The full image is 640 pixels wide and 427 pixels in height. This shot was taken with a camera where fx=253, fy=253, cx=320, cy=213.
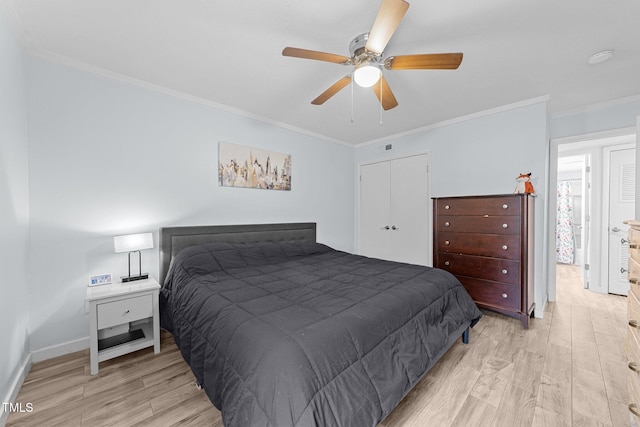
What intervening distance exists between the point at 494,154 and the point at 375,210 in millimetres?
1944

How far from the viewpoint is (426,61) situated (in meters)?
1.71

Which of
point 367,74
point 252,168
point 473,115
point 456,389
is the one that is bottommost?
point 456,389

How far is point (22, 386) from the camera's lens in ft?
5.82

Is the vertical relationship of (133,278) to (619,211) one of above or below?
below

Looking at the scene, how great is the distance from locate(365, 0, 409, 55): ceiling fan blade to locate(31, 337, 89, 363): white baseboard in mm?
3331

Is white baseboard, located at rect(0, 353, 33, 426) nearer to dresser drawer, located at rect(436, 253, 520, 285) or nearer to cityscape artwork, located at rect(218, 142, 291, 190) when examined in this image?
cityscape artwork, located at rect(218, 142, 291, 190)

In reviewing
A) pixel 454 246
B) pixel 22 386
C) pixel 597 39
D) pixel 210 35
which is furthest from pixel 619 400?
pixel 22 386

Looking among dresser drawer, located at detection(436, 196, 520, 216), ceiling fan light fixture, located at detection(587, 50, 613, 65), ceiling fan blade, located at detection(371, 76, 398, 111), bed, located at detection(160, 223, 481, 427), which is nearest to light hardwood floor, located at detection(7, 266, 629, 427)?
bed, located at detection(160, 223, 481, 427)

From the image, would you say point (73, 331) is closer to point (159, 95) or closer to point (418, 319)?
point (159, 95)

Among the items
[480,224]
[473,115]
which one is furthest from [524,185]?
[473,115]

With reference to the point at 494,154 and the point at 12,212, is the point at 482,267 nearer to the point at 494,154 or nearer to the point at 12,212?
the point at 494,154

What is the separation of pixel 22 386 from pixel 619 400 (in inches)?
160

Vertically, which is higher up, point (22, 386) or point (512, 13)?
point (512, 13)

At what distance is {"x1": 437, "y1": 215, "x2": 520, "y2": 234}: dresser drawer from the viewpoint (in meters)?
2.70
